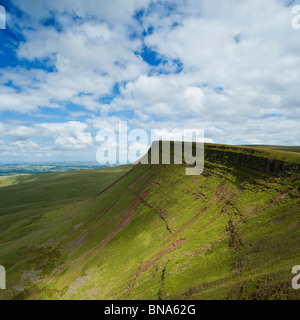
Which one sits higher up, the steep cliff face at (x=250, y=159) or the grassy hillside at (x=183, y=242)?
the steep cliff face at (x=250, y=159)

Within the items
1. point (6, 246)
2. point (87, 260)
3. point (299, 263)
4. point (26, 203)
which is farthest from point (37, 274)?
point (26, 203)

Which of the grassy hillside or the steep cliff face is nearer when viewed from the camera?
the grassy hillside

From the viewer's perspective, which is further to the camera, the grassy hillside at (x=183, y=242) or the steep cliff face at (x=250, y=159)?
the steep cliff face at (x=250, y=159)

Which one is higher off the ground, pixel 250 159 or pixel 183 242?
pixel 250 159

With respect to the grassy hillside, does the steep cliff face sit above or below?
above

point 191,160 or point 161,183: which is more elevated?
point 191,160

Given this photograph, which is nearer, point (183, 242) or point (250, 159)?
point (183, 242)
